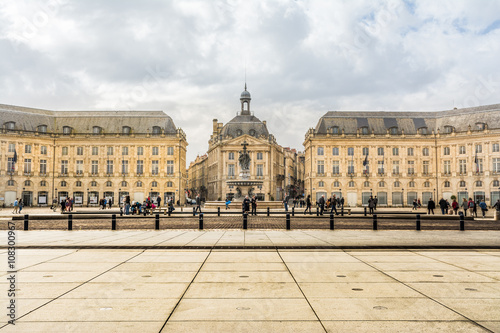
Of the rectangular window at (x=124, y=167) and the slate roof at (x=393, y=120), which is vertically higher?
the slate roof at (x=393, y=120)

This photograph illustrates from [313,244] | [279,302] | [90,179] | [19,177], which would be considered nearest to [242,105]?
[90,179]

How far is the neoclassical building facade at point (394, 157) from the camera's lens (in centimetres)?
8175

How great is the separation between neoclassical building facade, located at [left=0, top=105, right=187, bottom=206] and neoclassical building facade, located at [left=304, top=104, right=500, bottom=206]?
91.6ft

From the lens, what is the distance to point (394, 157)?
84.4m

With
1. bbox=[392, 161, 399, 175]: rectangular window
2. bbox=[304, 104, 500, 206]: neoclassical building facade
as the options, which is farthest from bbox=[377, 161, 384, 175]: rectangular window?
bbox=[392, 161, 399, 175]: rectangular window

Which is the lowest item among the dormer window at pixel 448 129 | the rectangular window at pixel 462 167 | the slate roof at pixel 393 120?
the rectangular window at pixel 462 167

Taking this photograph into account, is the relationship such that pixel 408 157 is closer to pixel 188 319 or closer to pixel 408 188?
pixel 408 188

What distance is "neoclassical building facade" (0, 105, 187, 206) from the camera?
82938mm

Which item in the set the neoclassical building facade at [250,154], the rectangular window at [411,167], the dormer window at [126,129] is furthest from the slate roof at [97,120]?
the rectangular window at [411,167]

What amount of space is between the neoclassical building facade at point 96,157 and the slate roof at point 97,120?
178mm

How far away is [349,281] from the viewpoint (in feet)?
31.2

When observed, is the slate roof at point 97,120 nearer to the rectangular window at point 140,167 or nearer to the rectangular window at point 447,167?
the rectangular window at point 140,167

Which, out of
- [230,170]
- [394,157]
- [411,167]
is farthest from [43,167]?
[411,167]

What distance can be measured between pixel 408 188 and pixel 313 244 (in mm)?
72946
